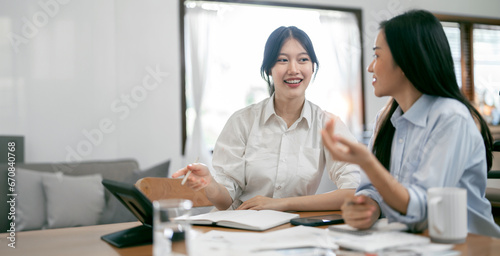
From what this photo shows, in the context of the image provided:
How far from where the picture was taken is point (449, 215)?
1.02 metres

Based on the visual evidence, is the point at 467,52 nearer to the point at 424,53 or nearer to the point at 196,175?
the point at 424,53

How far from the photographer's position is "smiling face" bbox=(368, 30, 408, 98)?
1.32m

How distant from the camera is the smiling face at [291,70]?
1896 mm

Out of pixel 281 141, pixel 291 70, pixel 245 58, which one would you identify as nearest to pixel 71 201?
pixel 281 141

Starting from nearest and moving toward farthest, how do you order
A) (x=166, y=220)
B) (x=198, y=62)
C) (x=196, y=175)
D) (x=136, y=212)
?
(x=166, y=220) < (x=136, y=212) < (x=196, y=175) < (x=198, y=62)

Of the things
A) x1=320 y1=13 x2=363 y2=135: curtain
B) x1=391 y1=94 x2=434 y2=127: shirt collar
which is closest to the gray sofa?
x1=391 y1=94 x2=434 y2=127: shirt collar

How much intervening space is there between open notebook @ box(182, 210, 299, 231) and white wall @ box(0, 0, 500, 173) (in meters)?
3.15

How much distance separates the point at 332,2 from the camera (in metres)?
5.21

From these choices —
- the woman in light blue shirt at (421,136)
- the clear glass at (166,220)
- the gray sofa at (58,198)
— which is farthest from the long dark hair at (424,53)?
the gray sofa at (58,198)

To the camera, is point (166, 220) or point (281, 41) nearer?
point (166, 220)

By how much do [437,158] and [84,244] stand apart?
3.08ft

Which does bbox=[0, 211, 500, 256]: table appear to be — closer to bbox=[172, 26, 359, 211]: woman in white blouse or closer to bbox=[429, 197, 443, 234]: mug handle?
bbox=[429, 197, 443, 234]: mug handle

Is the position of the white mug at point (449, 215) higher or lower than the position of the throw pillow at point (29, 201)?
higher

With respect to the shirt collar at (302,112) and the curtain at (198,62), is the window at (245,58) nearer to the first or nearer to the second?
the curtain at (198,62)
